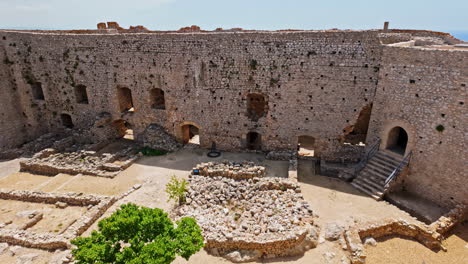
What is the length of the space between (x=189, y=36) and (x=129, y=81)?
5204 millimetres

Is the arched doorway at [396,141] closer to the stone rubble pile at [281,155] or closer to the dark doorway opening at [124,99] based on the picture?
the stone rubble pile at [281,155]

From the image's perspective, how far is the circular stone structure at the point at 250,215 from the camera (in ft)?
33.5

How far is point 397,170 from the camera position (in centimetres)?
1370

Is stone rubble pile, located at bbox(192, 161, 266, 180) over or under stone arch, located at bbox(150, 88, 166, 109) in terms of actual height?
under

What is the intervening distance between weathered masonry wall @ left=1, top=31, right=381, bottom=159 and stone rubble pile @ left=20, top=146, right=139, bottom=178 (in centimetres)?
273

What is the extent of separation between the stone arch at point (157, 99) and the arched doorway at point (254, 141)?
619cm

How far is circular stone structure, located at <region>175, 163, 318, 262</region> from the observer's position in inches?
402

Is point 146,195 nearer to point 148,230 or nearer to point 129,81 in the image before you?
point 148,230

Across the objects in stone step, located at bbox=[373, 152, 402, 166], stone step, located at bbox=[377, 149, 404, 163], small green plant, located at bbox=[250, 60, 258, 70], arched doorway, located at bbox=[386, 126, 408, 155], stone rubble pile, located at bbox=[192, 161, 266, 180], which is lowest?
stone rubble pile, located at bbox=[192, 161, 266, 180]

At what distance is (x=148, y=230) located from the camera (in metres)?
7.72

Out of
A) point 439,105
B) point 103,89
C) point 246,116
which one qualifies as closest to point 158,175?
point 246,116

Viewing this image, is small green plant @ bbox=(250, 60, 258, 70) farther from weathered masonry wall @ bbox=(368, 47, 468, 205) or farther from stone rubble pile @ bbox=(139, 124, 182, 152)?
stone rubble pile @ bbox=(139, 124, 182, 152)

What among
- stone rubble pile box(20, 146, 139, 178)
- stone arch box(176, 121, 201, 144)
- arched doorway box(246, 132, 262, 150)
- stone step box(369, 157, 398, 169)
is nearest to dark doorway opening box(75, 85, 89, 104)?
stone rubble pile box(20, 146, 139, 178)

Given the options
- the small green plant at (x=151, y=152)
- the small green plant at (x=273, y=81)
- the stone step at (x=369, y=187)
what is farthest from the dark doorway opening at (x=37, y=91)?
the stone step at (x=369, y=187)
